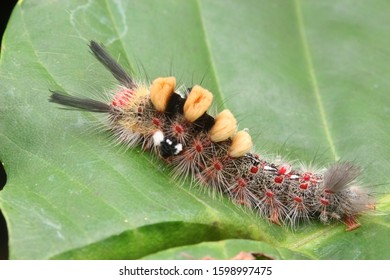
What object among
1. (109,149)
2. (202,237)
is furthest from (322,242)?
(109,149)

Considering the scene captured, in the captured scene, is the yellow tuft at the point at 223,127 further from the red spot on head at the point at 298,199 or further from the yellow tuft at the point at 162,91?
the red spot on head at the point at 298,199

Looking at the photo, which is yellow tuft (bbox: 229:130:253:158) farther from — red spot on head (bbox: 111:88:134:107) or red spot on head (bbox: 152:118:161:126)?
red spot on head (bbox: 111:88:134:107)

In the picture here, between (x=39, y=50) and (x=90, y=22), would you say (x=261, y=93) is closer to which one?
(x=90, y=22)

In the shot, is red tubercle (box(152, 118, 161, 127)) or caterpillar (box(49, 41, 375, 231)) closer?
caterpillar (box(49, 41, 375, 231))

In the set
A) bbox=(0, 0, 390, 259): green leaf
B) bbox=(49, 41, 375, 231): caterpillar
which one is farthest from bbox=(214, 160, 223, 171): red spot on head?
bbox=(0, 0, 390, 259): green leaf

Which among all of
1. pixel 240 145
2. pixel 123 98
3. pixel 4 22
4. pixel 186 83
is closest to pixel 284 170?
pixel 240 145

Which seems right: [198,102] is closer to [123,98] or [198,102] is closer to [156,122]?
[156,122]
